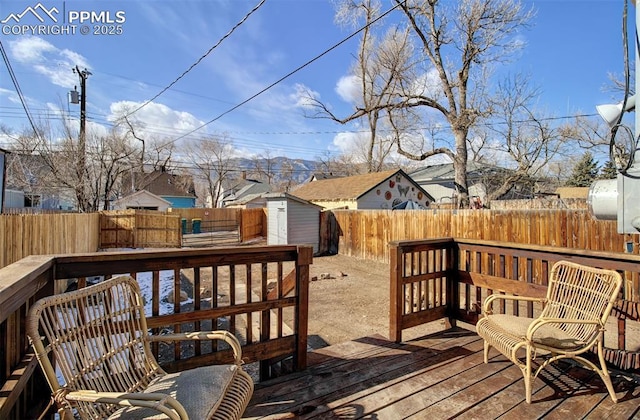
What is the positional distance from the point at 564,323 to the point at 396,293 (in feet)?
4.03

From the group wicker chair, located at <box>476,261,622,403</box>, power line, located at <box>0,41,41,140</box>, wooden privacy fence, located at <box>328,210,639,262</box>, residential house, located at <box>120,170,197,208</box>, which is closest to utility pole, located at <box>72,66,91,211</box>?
power line, located at <box>0,41,41,140</box>

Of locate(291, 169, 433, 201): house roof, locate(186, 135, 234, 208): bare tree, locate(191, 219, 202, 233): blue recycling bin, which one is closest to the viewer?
locate(291, 169, 433, 201): house roof

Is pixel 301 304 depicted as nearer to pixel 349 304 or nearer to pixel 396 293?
pixel 396 293

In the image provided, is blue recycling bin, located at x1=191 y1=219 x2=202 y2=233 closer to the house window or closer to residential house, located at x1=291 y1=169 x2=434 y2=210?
residential house, located at x1=291 y1=169 x2=434 y2=210

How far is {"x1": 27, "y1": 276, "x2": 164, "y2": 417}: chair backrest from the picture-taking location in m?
1.27

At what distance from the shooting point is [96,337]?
1543 millimetres

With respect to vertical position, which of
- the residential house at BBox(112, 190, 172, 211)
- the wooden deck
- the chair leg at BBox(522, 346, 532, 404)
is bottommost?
the wooden deck

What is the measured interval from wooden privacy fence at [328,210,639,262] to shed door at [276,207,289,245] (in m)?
2.00

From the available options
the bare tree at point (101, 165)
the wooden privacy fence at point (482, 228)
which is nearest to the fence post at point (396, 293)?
the wooden privacy fence at point (482, 228)

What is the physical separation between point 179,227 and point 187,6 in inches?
351

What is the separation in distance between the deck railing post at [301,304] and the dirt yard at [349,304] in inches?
79.4

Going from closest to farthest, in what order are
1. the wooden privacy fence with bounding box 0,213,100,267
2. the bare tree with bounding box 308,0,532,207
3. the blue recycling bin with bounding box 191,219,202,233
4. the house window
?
the wooden privacy fence with bounding box 0,213,100,267 < the bare tree with bounding box 308,0,532,207 < the house window < the blue recycling bin with bounding box 191,219,202,233

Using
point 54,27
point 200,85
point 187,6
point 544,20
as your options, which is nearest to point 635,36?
point 187,6

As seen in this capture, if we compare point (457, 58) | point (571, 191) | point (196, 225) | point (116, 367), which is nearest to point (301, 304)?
point (116, 367)
